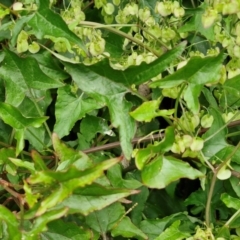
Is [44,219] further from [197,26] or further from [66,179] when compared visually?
[197,26]

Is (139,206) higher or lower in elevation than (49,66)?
lower

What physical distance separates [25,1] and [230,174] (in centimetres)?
43

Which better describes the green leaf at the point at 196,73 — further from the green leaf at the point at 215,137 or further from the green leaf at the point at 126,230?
the green leaf at the point at 126,230

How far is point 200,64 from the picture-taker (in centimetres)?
76

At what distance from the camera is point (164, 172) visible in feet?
2.59

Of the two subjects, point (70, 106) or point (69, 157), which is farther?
point (70, 106)

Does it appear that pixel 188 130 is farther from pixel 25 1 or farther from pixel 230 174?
pixel 25 1

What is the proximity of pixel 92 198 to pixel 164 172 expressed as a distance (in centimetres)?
12

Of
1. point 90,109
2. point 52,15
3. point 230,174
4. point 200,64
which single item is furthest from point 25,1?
point 230,174

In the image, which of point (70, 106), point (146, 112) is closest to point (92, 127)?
point (70, 106)

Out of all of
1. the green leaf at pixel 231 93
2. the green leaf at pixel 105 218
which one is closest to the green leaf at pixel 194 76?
the green leaf at pixel 231 93

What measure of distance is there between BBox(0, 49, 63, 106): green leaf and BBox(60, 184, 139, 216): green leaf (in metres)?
0.21

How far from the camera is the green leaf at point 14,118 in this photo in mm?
841

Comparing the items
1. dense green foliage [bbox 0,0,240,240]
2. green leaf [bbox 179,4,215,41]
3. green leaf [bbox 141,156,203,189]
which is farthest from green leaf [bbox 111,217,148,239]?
green leaf [bbox 179,4,215,41]
